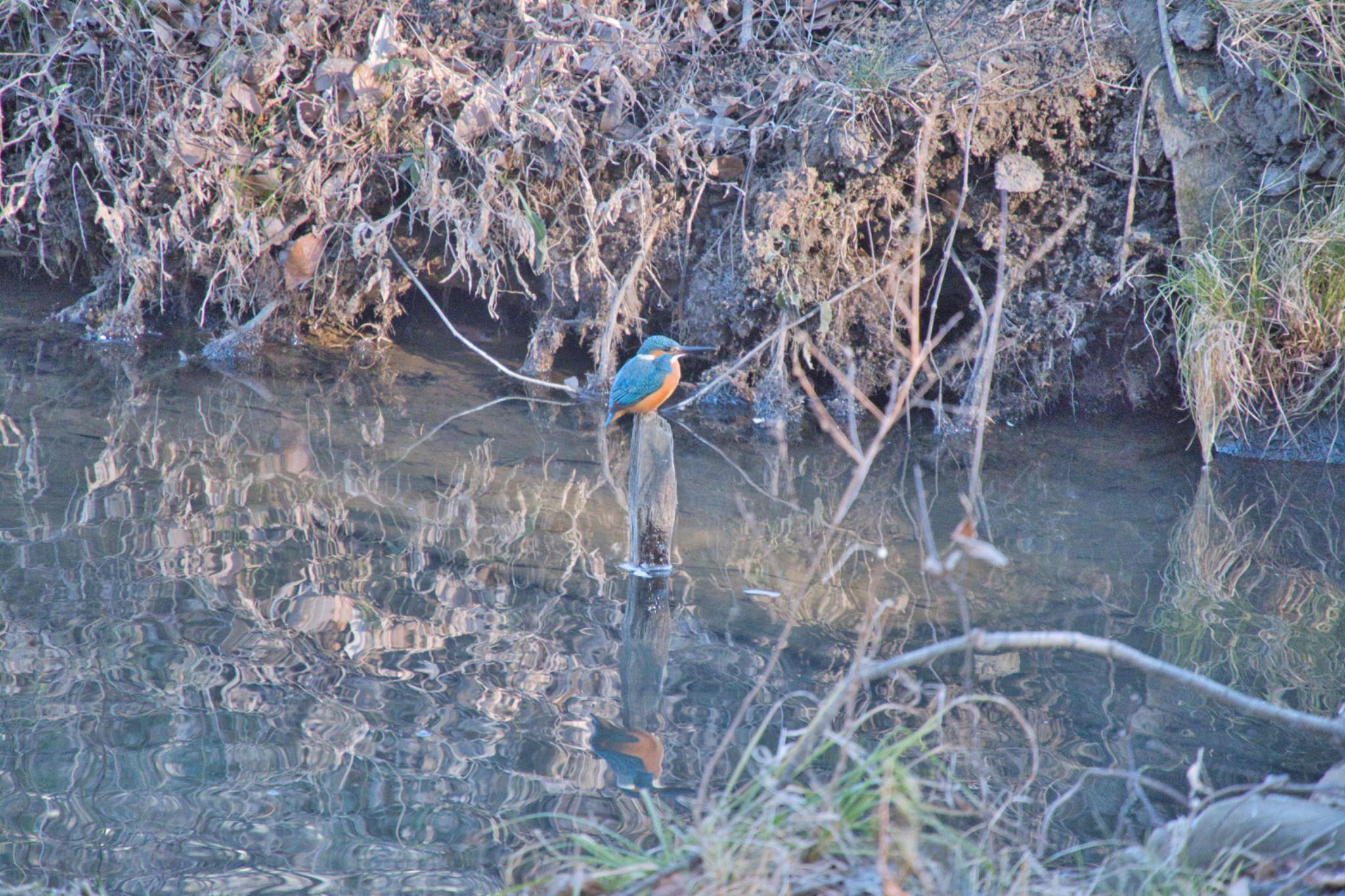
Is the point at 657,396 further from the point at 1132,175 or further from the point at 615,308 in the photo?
the point at 1132,175

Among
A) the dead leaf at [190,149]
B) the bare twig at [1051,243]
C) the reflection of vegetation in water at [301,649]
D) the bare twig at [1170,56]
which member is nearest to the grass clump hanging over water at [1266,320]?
the bare twig at [1170,56]

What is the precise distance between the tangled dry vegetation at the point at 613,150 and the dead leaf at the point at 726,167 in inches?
0.5

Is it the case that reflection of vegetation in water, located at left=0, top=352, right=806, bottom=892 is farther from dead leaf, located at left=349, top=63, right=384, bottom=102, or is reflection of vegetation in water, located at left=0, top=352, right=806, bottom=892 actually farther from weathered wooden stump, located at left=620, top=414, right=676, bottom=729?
dead leaf, located at left=349, top=63, right=384, bottom=102

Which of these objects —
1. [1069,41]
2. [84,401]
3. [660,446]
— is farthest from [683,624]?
[1069,41]

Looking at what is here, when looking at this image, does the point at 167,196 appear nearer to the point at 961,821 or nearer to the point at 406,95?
the point at 406,95

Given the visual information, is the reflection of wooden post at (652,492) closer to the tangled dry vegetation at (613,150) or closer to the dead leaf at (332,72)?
the tangled dry vegetation at (613,150)

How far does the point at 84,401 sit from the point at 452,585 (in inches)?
125

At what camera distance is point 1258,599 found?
14.0ft

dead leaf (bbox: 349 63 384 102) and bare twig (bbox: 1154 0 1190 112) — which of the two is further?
dead leaf (bbox: 349 63 384 102)

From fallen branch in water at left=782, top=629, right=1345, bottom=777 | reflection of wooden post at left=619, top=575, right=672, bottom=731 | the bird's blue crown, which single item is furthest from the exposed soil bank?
fallen branch in water at left=782, top=629, right=1345, bottom=777

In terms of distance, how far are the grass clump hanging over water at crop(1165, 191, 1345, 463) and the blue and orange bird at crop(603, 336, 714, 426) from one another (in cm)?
321

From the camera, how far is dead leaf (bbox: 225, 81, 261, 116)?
22.0 ft

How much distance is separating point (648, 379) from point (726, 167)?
A: 9.11 ft

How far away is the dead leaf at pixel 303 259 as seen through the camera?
713 cm
